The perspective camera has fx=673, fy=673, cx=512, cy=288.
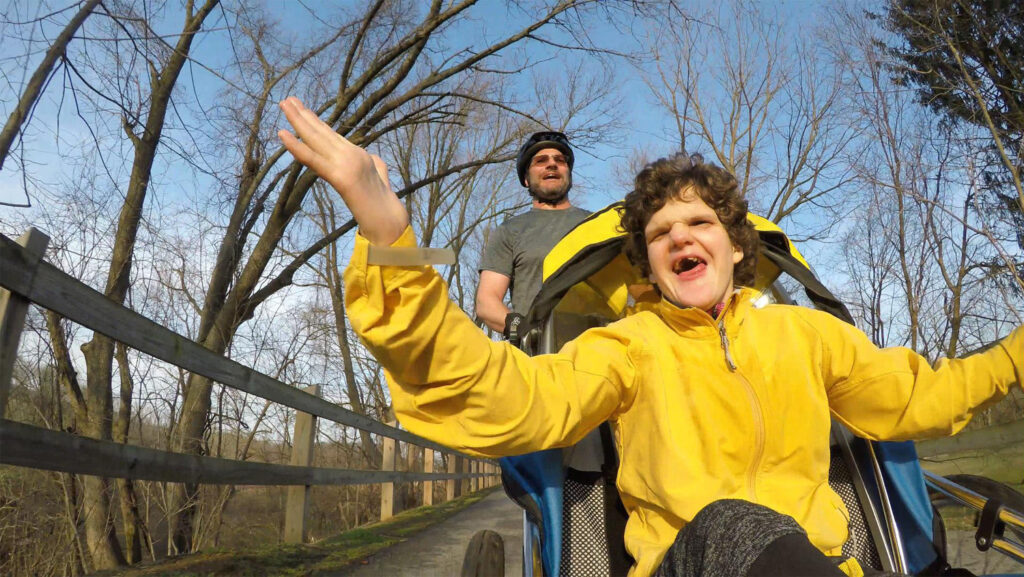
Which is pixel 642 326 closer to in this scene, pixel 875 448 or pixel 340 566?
pixel 875 448

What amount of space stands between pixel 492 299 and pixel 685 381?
1929mm

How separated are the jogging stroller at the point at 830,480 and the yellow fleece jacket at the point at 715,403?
0.26 meters

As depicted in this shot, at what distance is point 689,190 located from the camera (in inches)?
76.7

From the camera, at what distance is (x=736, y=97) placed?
12641 millimetres

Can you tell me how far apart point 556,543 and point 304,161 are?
51.2 inches

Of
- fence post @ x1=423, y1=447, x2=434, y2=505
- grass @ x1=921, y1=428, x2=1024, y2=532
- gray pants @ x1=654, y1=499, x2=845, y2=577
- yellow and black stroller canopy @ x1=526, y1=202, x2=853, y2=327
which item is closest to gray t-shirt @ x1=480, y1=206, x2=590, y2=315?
yellow and black stroller canopy @ x1=526, y1=202, x2=853, y2=327

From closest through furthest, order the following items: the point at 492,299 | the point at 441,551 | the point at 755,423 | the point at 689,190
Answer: the point at 755,423, the point at 689,190, the point at 492,299, the point at 441,551

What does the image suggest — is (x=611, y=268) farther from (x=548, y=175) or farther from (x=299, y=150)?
(x=299, y=150)

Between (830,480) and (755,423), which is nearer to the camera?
(755,423)

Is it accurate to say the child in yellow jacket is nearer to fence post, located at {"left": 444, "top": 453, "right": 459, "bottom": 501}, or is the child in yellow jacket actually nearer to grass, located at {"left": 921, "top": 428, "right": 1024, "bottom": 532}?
grass, located at {"left": 921, "top": 428, "right": 1024, "bottom": 532}

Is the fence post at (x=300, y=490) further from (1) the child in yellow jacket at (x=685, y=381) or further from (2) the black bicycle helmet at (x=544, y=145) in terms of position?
(1) the child in yellow jacket at (x=685, y=381)

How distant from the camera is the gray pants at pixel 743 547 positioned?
43.2 inches

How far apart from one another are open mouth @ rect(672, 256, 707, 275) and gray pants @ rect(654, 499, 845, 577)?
2.29 ft

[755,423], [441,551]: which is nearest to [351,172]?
[755,423]
